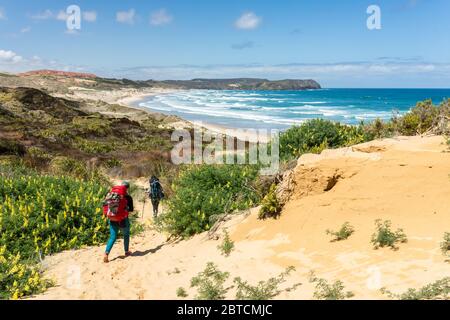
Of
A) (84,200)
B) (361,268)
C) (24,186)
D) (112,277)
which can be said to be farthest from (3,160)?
(361,268)

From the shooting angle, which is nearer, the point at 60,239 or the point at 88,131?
the point at 60,239

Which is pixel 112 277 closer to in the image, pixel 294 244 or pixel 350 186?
pixel 294 244

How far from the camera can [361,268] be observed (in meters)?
5.13

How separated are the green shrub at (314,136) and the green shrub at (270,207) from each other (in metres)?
3.46

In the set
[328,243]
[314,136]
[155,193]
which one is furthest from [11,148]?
[328,243]

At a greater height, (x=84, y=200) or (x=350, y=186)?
(x=350, y=186)

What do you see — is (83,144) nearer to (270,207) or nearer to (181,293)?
(270,207)

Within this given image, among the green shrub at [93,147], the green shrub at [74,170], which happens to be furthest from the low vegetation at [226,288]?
the green shrub at [93,147]

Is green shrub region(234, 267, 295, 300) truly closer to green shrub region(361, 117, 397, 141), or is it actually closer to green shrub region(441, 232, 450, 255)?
green shrub region(441, 232, 450, 255)

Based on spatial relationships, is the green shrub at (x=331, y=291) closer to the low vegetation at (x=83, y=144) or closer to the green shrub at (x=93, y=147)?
the low vegetation at (x=83, y=144)

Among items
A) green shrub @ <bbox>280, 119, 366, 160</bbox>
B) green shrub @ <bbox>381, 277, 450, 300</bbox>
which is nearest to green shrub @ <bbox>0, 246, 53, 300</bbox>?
green shrub @ <bbox>381, 277, 450, 300</bbox>

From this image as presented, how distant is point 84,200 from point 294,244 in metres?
5.74

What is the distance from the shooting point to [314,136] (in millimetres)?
11336

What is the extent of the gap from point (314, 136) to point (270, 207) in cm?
433
